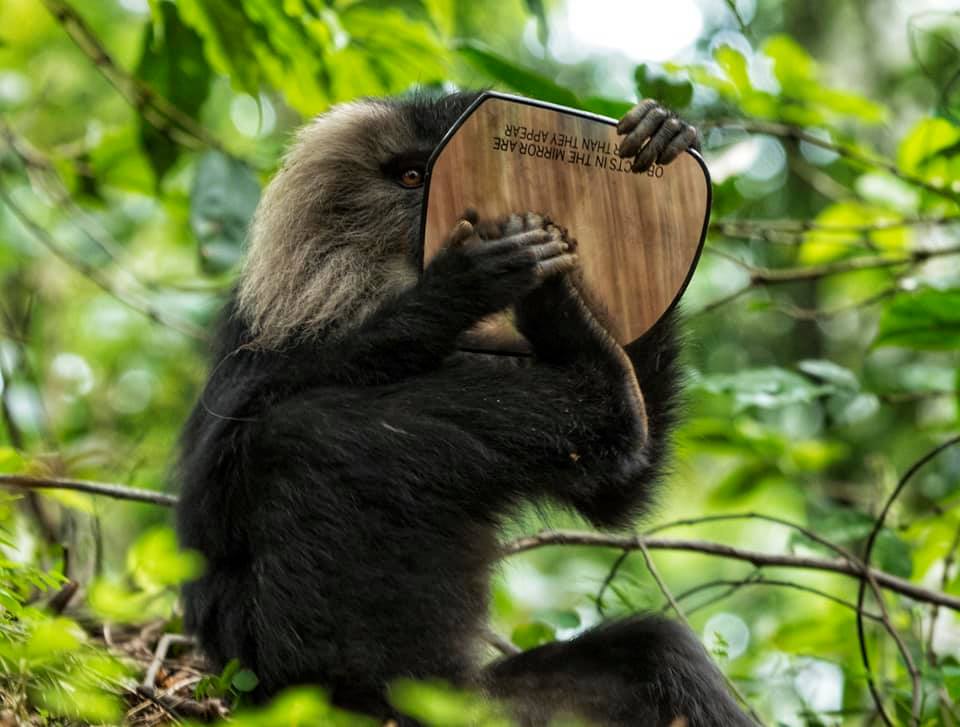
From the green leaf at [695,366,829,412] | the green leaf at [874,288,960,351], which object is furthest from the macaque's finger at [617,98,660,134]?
the green leaf at [874,288,960,351]

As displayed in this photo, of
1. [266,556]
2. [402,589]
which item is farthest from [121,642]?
[402,589]

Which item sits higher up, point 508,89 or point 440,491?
point 508,89

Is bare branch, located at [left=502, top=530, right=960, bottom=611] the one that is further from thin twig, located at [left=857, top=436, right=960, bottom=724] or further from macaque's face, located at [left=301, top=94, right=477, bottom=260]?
macaque's face, located at [left=301, top=94, right=477, bottom=260]

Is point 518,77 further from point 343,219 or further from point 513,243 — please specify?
point 513,243

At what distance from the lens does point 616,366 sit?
105 inches

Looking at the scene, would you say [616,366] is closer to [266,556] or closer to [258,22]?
[266,556]

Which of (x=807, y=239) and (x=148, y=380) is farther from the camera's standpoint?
(x=148, y=380)

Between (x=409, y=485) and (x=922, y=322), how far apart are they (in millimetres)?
1819

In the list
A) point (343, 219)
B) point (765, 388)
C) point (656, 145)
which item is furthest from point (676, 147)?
point (765, 388)

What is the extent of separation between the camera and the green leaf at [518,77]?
3.30m

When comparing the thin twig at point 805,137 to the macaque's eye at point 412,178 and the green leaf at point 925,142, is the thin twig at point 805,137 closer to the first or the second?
the green leaf at point 925,142

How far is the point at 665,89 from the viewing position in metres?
3.41

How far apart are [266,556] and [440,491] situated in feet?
1.41

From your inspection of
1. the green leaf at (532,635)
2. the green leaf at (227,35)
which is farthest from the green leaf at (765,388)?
the green leaf at (227,35)
